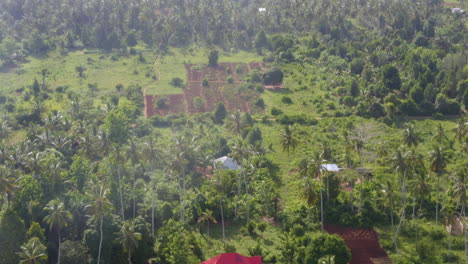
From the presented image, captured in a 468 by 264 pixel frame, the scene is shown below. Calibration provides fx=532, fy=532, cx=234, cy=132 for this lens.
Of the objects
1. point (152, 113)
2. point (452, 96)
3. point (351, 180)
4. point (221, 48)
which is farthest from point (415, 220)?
point (221, 48)

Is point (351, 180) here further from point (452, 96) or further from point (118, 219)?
point (452, 96)

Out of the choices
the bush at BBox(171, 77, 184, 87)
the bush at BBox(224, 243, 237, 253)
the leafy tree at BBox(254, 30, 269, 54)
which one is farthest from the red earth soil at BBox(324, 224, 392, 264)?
the leafy tree at BBox(254, 30, 269, 54)

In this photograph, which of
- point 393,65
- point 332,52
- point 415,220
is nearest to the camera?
point 415,220

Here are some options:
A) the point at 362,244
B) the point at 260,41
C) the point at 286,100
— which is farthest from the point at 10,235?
the point at 260,41

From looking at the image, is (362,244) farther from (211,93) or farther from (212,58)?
(212,58)

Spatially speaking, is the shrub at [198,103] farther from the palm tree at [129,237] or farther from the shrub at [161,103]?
Result: the palm tree at [129,237]
